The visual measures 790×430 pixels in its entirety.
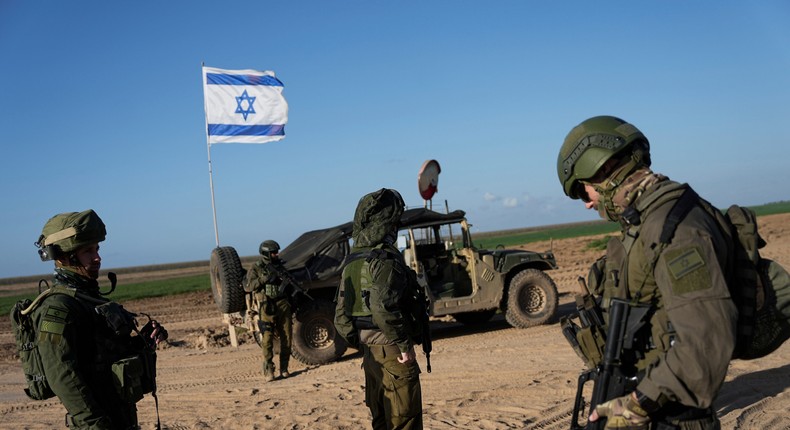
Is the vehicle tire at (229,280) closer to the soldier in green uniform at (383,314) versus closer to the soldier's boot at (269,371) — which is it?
the soldier's boot at (269,371)

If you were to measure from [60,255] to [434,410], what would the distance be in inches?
149

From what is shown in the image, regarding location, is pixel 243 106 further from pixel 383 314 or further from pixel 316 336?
pixel 383 314

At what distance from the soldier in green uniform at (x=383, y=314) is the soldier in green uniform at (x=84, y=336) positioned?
127 cm

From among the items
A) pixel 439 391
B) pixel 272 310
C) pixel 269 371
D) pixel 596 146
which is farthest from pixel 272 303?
pixel 596 146

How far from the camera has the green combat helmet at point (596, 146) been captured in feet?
8.13

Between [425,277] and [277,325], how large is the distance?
252 centimetres

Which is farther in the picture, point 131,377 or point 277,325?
point 277,325

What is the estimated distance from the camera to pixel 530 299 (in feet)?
34.5

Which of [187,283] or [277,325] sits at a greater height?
[277,325]

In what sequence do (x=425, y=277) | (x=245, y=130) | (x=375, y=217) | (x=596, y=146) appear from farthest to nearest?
(x=245, y=130), (x=425, y=277), (x=375, y=217), (x=596, y=146)

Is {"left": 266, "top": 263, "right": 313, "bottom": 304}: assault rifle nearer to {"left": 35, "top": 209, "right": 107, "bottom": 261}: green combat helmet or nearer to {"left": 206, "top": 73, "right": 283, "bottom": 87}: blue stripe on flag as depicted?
{"left": 35, "top": 209, "right": 107, "bottom": 261}: green combat helmet

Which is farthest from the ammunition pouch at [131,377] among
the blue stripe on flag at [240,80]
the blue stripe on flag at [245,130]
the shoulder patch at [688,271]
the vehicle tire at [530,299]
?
the blue stripe on flag at [240,80]

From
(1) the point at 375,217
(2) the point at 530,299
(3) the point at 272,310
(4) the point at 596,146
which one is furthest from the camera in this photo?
(2) the point at 530,299

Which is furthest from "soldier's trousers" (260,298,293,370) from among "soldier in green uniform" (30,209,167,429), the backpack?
the backpack
